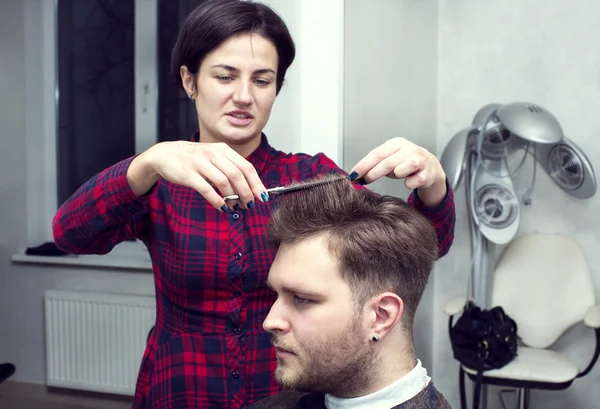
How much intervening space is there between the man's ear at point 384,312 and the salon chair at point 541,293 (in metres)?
1.91

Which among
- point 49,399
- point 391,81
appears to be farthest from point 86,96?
point 391,81

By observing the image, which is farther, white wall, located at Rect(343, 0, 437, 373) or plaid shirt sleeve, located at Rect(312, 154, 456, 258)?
white wall, located at Rect(343, 0, 437, 373)

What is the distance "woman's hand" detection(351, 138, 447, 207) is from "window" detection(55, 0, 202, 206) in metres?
3.13

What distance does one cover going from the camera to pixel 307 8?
226 cm

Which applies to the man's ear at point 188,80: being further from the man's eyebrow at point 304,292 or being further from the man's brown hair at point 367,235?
the man's eyebrow at point 304,292

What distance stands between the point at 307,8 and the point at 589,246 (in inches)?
78.6

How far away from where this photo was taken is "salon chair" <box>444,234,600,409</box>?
3.10m

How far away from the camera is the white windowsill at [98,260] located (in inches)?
158

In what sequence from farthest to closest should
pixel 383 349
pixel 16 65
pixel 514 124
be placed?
pixel 16 65
pixel 514 124
pixel 383 349

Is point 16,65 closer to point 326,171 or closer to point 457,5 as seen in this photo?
point 457,5

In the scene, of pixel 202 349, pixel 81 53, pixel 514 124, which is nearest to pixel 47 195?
pixel 81 53

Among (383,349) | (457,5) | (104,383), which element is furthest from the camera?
(104,383)

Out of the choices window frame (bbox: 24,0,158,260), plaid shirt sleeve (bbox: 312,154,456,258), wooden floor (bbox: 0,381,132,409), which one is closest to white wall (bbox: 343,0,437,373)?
plaid shirt sleeve (bbox: 312,154,456,258)

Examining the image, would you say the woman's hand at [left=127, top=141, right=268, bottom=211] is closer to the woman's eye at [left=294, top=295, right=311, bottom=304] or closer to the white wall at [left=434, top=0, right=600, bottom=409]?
the woman's eye at [left=294, top=295, right=311, bottom=304]
